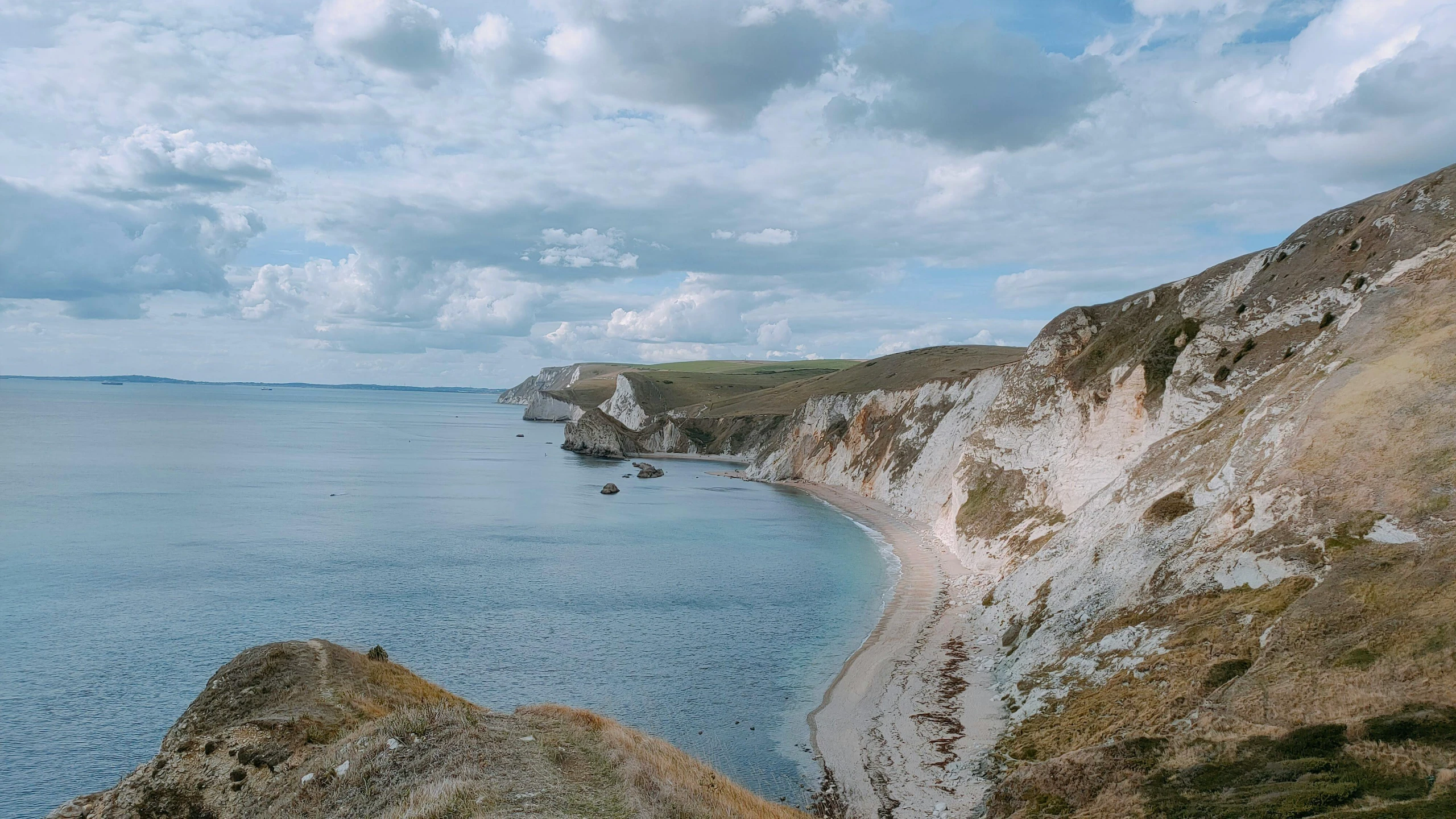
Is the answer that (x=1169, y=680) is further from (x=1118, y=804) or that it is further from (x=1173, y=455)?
(x=1173, y=455)

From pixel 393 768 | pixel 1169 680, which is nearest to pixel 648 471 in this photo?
pixel 1169 680

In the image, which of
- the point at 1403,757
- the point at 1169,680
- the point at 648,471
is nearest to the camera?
the point at 1403,757

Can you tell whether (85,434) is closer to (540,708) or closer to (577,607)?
(577,607)

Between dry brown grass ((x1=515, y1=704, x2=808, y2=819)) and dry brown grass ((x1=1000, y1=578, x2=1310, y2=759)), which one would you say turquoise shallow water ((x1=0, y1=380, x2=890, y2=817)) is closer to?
dry brown grass ((x1=515, y1=704, x2=808, y2=819))

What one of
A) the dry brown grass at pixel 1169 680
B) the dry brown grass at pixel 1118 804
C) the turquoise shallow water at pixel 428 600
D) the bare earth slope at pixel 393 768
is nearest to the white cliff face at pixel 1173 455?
the dry brown grass at pixel 1169 680

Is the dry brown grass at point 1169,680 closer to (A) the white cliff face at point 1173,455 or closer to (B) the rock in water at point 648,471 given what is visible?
(A) the white cliff face at point 1173,455

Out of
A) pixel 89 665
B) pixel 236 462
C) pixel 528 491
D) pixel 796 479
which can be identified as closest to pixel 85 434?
pixel 236 462

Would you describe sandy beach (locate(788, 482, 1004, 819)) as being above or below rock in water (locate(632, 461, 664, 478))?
above

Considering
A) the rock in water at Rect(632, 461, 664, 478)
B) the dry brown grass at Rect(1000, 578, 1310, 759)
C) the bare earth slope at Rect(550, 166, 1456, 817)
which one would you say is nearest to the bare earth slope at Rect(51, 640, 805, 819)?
the bare earth slope at Rect(550, 166, 1456, 817)
